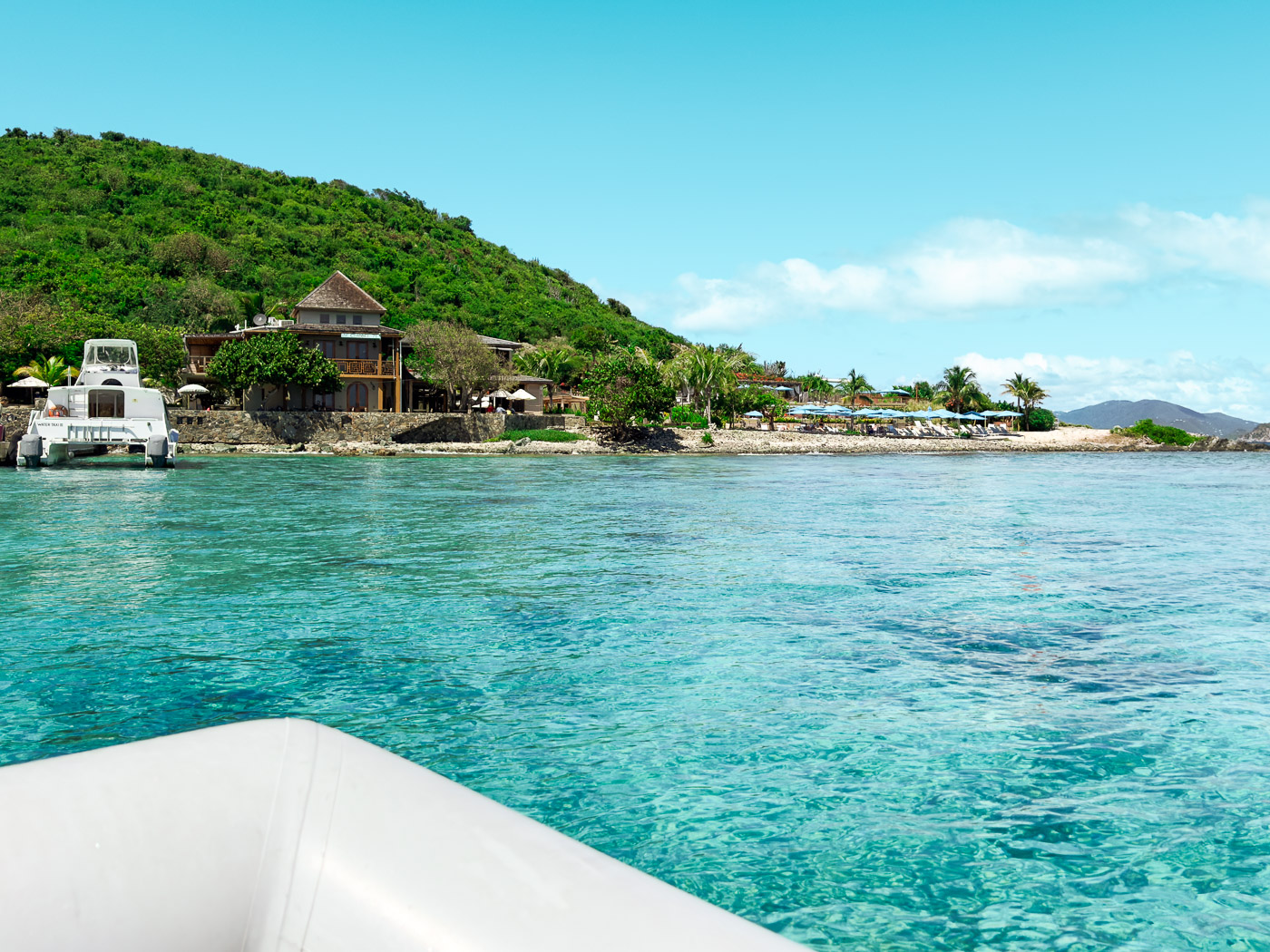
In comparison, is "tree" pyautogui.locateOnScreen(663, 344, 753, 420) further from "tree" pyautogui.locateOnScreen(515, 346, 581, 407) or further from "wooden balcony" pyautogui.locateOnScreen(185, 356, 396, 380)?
"wooden balcony" pyautogui.locateOnScreen(185, 356, 396, 380)

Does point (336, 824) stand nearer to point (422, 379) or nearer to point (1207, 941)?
point (1207, 941)

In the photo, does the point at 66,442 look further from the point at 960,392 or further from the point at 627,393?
the point at 960,392

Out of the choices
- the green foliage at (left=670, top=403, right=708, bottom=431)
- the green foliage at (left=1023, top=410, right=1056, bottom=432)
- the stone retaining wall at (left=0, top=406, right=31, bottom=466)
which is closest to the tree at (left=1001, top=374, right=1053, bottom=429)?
the green foliage at (left=1023, top=410, right=1056, bottom=432)

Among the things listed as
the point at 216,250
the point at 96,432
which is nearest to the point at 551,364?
the point at 216,250

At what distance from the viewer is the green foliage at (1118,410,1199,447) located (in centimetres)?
8406

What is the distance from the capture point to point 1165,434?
276 ft

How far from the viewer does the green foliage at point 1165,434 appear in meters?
84.1

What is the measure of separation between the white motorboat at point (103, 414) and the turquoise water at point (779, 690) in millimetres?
16483

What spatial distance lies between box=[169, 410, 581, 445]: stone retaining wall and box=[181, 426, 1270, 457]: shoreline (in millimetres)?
856

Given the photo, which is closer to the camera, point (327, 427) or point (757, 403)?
point (327, 427)

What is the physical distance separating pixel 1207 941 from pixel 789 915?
5.60ft

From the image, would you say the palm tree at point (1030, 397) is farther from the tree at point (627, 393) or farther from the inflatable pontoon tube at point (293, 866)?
the inflatable pontoon tube at point (293, 866)

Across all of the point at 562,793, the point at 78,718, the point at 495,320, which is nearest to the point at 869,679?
the point at 562,793

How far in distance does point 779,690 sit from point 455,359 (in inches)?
1960
